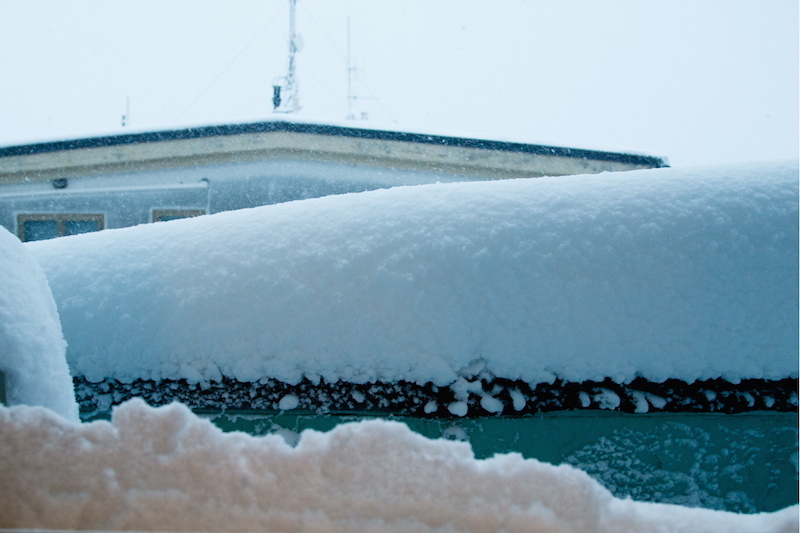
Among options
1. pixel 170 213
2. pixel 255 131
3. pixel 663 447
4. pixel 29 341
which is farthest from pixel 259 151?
pixel 663 447

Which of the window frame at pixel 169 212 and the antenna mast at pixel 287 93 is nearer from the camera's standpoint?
the window frame at pixel 169 212

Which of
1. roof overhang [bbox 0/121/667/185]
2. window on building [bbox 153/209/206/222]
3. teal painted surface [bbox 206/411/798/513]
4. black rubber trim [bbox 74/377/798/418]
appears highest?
roof overhang [bbox 0/121/667/185]

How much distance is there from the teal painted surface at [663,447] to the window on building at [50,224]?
5.13 meters

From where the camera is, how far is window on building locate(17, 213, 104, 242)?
16.6 ft

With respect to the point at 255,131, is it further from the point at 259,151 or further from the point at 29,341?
the point at 29,341

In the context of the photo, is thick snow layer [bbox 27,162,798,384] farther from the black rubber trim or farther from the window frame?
the window frame

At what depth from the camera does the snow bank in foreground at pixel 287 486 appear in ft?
1.97

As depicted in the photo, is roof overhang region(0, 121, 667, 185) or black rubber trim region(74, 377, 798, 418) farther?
roof overhang region(0, 121, 667, 185)

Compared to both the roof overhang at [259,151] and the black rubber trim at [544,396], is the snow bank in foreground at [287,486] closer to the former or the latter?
the black rubber trim at [544,396]

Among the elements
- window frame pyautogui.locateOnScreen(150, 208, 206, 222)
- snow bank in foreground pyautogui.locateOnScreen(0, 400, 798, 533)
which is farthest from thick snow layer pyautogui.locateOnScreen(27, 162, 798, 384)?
window frame pyautogui.locateOnScreen(150, 208, 206, 222)

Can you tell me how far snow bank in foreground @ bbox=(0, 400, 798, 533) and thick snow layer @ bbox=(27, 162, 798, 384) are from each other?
1.31ft

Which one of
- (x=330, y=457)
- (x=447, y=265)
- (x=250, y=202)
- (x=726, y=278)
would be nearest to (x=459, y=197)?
(x=447, y=265)

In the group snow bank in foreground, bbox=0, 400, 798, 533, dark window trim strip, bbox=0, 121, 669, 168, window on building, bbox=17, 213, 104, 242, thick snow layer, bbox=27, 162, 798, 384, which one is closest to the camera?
snow bank in foreground, bbox=0, 400, 798, 533

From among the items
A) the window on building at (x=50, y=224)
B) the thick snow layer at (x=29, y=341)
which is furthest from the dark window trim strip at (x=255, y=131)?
the thick snow layer at (x=29, y=341)
